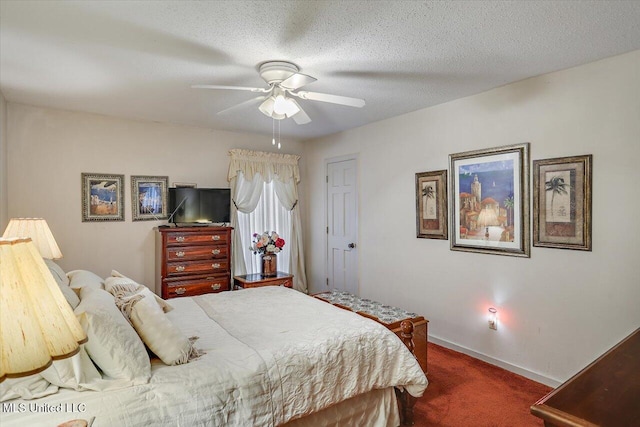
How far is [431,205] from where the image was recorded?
3.82 meters

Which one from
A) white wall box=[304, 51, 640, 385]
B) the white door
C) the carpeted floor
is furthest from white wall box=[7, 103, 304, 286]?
the carpeted floor

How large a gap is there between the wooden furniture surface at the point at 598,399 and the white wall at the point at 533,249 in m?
1.49

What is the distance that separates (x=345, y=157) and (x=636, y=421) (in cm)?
419

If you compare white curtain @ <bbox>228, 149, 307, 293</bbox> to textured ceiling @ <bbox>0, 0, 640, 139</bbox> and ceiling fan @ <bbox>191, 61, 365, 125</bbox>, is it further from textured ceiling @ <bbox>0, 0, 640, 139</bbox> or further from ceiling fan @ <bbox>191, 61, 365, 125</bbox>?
ceiling fan @ <bbox>191, 61, 365, 125</bbox>

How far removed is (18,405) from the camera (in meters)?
1.35

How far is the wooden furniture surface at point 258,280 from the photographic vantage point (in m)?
4.37

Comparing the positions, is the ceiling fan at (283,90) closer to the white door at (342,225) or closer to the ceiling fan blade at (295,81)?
the ceiling fan blade at (295,81)

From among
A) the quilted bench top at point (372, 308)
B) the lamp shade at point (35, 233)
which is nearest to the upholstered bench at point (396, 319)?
the quilted bench top at point (372, 308)

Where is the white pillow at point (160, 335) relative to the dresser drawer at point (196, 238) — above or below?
below

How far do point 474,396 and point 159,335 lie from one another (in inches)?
95.2

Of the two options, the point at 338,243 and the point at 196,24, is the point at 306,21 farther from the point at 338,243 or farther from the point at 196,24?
the point at 338,243

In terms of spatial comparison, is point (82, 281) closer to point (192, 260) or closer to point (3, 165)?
point (192, 260)

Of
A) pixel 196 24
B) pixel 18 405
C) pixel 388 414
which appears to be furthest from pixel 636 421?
pixel 196 24

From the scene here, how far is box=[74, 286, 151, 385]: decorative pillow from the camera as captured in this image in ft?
5.03
